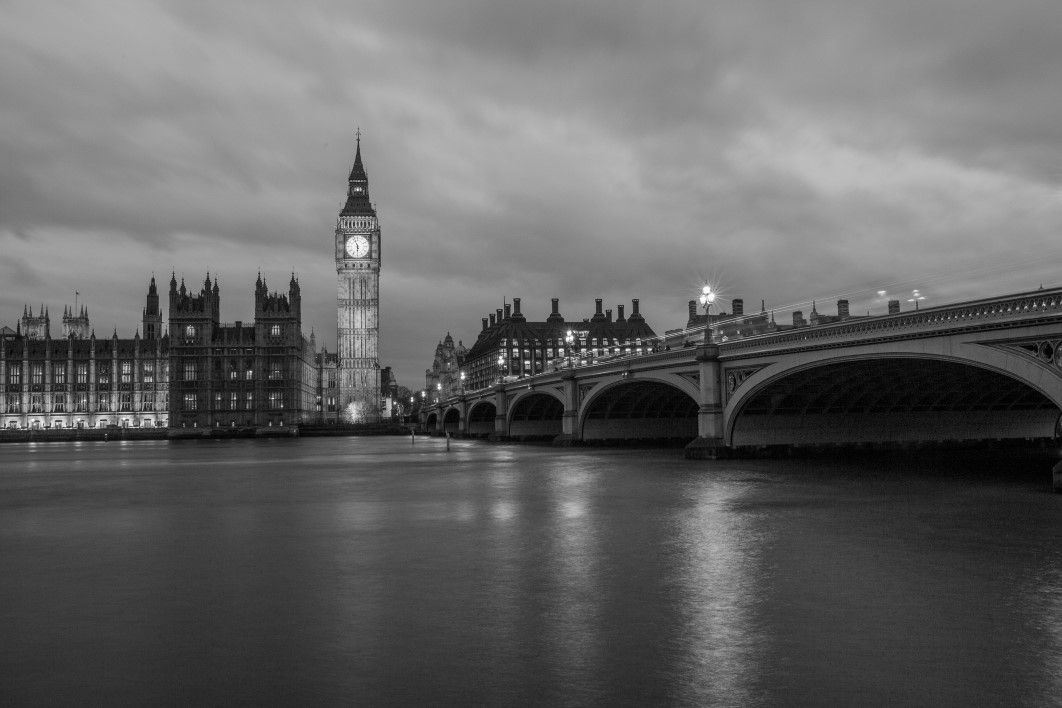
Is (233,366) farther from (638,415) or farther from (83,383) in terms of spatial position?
(638,415)

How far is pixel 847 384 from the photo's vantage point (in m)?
51.0

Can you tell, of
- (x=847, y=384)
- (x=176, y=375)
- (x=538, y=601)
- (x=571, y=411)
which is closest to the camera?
(x=538, y=601)

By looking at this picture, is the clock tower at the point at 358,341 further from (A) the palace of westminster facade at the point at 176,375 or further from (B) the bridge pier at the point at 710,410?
(B) the bridge pier at the point at 710,410

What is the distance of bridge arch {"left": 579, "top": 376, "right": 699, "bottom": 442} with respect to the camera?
75188 millimetres

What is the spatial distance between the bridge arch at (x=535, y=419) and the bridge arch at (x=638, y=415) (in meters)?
17.1

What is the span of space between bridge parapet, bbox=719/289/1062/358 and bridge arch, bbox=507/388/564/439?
5540 centimetres

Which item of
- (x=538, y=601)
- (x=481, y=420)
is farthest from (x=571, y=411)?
(x=538, y=601)

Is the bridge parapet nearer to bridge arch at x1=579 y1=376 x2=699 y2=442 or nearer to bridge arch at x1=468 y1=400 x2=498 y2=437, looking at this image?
bridge arch at x1=579 y1=376 x2=699 y2=442

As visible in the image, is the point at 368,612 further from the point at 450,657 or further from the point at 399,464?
the point at 399,464

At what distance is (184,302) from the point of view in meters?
171

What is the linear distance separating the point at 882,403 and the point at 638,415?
29.2 m

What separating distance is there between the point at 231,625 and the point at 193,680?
265 cm

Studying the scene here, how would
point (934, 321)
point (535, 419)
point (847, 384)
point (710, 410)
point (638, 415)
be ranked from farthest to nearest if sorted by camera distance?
point (535, 419) < point (638, 415) < point (710, 410) < point (847, 384) < point (934, 321)

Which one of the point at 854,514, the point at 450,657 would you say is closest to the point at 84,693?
the point at 450,657
